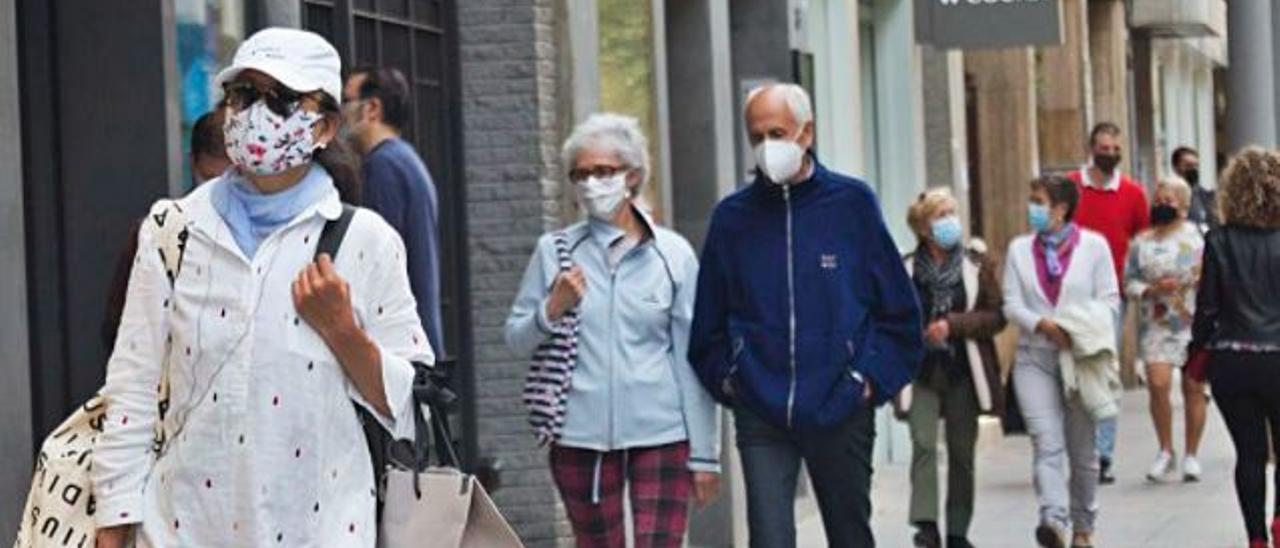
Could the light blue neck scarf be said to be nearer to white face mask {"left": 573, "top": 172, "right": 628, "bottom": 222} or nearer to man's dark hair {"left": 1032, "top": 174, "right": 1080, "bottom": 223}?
white face mask {"left": 573, "top": 172, "right": 628, "bottom": 222}

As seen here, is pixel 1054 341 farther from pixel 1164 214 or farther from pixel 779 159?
pixel 779 159

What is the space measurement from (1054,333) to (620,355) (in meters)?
5.19

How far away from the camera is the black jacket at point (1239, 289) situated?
14.1 m

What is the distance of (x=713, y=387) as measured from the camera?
Result: 10.5 m

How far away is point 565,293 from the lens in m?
10.3

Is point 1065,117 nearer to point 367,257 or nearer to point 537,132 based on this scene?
point 537,132

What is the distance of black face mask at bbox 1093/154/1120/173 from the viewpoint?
21.3 m

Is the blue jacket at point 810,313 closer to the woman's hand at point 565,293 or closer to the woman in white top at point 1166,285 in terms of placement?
the woman's hand at point 565,293

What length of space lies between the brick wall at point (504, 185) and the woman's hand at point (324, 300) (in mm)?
8341

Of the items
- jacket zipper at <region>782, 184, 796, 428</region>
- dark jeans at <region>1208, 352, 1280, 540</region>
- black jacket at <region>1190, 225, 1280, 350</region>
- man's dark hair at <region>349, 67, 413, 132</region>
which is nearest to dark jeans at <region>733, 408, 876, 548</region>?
jacket zipper at <region>782, 184, 796, 428</region>

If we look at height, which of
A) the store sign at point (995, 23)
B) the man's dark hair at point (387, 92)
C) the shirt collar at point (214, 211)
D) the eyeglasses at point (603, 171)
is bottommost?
the shirt collar at point (214, 211)

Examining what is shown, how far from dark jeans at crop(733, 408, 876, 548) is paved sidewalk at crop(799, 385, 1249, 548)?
5.90 meters

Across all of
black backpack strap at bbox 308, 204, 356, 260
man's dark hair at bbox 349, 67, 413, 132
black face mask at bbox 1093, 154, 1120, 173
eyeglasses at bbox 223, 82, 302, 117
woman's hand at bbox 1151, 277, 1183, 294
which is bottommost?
woman's hand at bbox 1151, 277, 1183, 294

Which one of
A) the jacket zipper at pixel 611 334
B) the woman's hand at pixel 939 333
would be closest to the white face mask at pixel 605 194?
the jacket zipper at pixel 611 334
